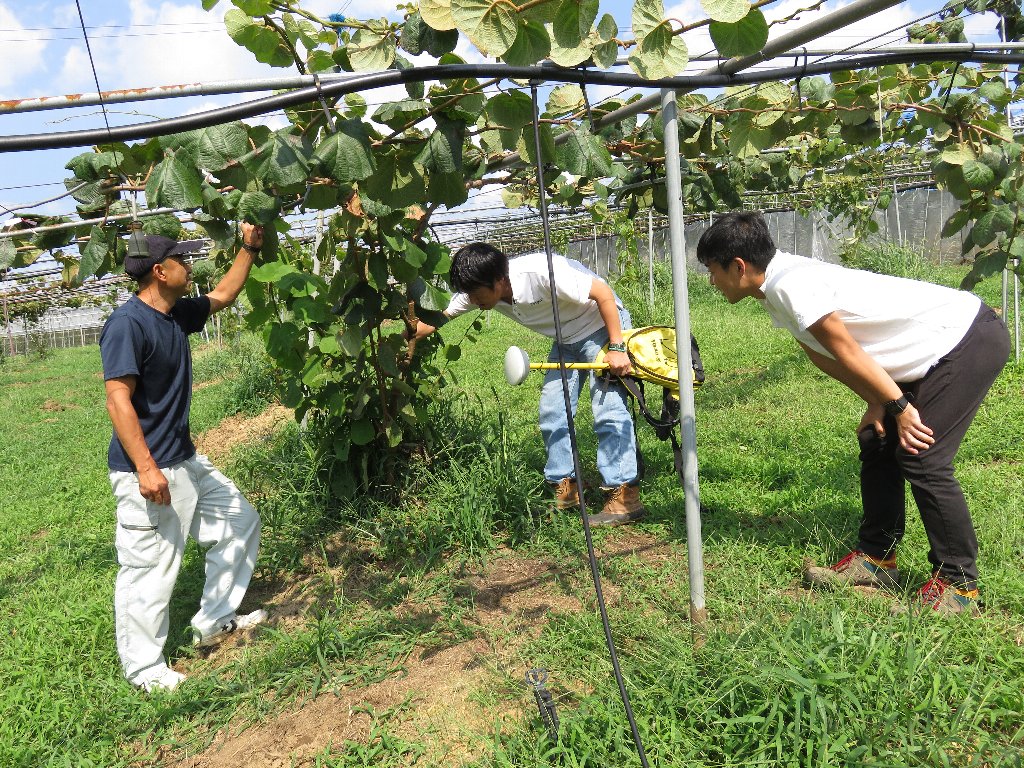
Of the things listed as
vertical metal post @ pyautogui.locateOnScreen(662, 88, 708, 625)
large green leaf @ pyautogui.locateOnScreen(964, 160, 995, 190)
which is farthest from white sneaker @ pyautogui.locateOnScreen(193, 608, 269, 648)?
large green leaf @ pyautogui.locateOnScreen(964, 160, 995, 190)

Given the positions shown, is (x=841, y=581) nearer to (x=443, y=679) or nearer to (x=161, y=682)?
(x=443, y=679)

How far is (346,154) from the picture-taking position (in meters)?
1.80

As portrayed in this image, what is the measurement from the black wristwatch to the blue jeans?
1293 mm

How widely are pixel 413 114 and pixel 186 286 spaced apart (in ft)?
4.32

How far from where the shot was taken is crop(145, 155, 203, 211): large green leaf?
185 cm

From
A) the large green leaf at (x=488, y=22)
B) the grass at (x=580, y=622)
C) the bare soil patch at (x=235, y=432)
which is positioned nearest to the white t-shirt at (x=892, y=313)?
the grass at (x=580, y=622)

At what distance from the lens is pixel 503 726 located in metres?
2.00

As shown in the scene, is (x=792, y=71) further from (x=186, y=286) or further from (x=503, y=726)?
(x=186, y=286)

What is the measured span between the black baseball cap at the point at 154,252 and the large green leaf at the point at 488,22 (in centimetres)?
151

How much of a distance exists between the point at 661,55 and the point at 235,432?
17.8 feet

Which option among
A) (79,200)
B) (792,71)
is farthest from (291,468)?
(792,71)

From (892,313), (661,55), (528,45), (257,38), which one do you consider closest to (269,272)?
(257,38)

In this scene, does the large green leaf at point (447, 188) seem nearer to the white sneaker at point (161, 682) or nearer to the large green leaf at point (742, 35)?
the large green leaf at point (742, 35)

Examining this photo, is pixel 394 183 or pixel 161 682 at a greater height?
pixel 394 183
